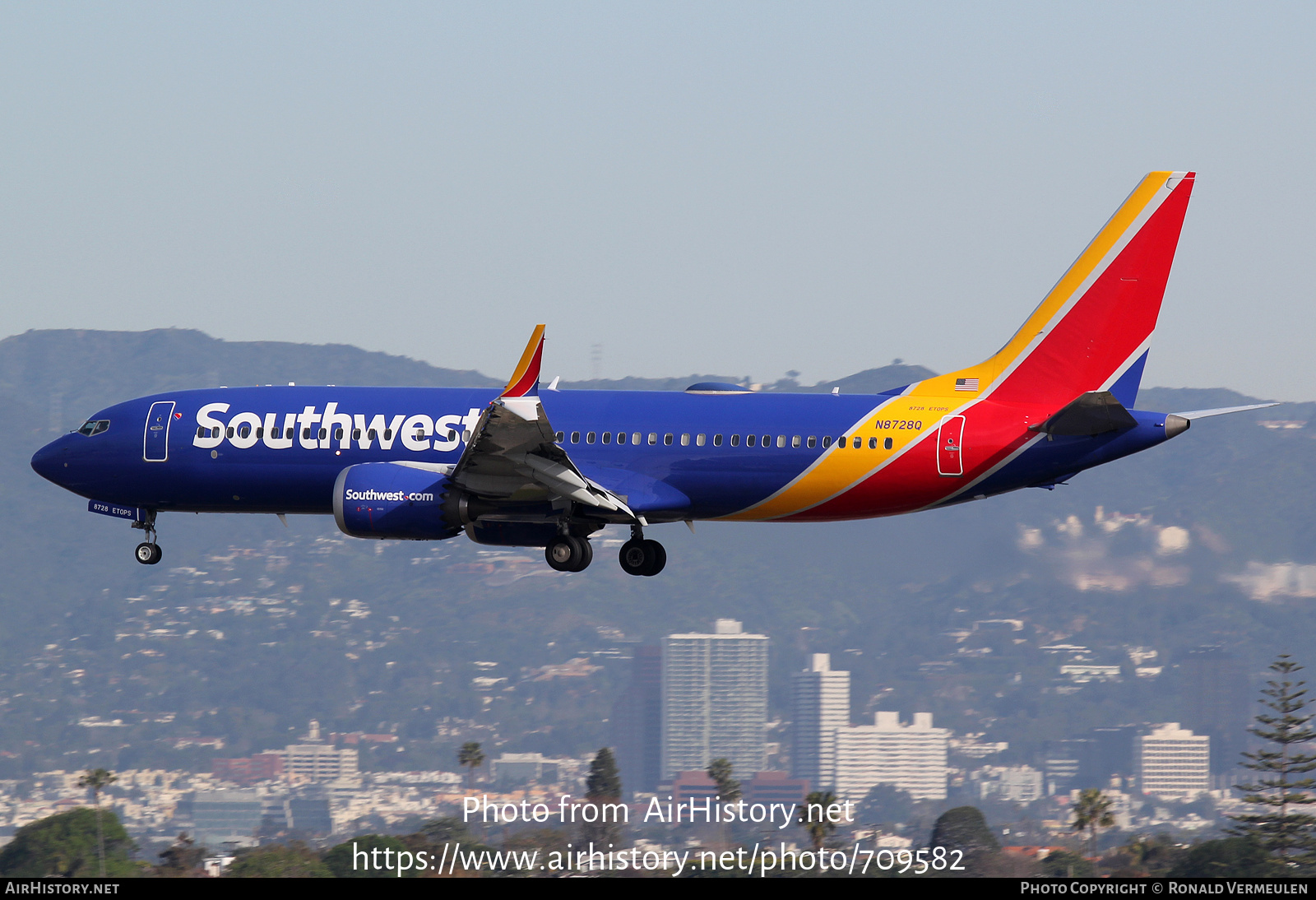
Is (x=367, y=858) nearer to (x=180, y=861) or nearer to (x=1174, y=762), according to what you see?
(x=180, y=861)

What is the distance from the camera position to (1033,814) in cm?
17488

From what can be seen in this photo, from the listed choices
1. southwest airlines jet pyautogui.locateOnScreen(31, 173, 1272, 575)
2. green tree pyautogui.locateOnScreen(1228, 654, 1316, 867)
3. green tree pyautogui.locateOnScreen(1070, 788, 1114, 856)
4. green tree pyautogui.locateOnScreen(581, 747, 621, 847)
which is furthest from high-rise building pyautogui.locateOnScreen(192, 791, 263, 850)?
southwest airlines jet pyautogui.locateOnScreen(31, 173, 1272, 575)

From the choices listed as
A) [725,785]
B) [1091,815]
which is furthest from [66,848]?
[1091,815]

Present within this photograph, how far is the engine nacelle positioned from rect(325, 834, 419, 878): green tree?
16212mm

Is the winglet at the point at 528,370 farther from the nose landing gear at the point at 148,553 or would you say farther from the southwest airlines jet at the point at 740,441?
the nose landing gear at the point at 148,553

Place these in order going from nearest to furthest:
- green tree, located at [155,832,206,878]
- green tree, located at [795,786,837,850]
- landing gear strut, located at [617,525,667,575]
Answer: landing gear strut, located at [617,525,667,575]
green tree, located at [155,832,206,878]
green tree, located at [795,786,837,850]

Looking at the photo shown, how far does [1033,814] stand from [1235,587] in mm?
62323

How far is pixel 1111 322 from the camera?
138 ft

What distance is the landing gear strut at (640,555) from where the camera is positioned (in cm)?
4641

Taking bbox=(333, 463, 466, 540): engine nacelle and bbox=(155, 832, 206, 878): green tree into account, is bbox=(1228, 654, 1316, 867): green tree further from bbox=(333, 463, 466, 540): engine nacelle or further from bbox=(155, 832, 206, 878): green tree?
bbox=(155, 832, 206, 878): green tree

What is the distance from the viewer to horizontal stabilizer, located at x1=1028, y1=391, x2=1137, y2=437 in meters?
40.0

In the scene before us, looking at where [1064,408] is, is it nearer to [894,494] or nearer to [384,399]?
[894,494]

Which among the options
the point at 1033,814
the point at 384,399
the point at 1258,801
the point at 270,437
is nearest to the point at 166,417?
the point at 270,437

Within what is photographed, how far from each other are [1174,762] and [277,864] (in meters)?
145
